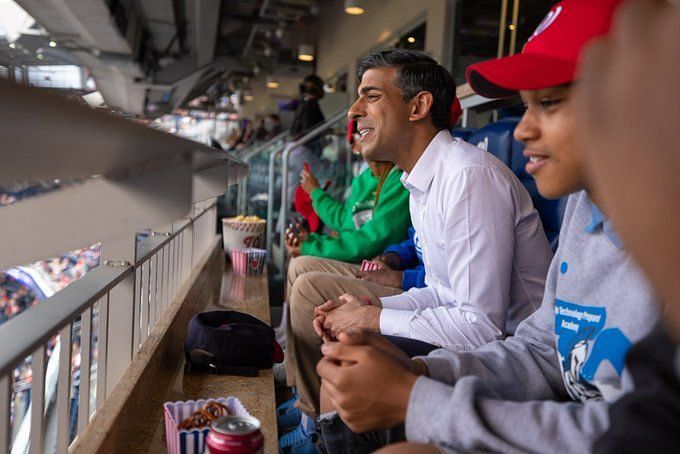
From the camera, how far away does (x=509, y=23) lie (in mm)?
5199

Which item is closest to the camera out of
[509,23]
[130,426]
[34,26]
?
[130,426]

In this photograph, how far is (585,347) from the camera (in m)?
0.97

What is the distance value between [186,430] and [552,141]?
90cm

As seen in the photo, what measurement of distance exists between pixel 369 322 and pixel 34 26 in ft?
43.8

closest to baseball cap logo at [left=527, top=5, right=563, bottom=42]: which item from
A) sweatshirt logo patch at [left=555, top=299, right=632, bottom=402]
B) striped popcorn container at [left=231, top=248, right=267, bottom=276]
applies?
sweatshirt logo patch at [left=555, top=299, right=632, bottom=402]

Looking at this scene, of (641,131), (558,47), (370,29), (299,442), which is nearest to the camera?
(641,131)

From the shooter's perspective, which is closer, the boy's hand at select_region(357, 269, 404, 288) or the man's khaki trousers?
the man's khaki trousers

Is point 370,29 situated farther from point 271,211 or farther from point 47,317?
point 47,317

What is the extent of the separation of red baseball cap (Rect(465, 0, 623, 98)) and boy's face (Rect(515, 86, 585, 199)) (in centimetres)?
3

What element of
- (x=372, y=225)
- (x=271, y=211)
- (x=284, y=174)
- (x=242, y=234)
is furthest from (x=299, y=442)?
(x=271, y=211)

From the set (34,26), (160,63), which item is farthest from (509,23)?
(160,63)

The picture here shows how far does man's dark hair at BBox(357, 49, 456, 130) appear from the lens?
211cm

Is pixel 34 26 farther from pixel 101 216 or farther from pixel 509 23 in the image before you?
pixel 101 216

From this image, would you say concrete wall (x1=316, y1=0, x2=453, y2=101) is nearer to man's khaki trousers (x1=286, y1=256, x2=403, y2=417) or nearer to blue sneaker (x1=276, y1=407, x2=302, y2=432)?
man's khaki trousers (x1=286, y1=256, x2=403, y2=417)
